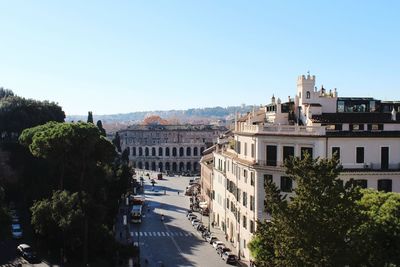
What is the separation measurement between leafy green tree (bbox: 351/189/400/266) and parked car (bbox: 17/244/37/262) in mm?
35821

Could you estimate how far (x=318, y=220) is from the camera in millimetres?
27781

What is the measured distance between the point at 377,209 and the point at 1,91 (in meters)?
129

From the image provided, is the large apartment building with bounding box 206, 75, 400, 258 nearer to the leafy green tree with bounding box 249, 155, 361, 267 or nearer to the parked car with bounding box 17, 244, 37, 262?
the leafy green tree with bounding box 249, 155, 361, 267

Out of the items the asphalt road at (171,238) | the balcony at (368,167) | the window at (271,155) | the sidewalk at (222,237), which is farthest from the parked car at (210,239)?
the balcony at (368,167)

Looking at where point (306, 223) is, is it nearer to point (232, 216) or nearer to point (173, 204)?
point (232, 216)

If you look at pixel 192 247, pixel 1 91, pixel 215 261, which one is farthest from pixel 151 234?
pixel 1 91

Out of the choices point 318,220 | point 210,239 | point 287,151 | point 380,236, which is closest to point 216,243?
point 210,239

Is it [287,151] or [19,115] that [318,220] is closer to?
[287,151]

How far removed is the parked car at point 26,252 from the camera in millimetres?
54938

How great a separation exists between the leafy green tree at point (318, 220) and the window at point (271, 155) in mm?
22953

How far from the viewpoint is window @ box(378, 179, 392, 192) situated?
50406mm

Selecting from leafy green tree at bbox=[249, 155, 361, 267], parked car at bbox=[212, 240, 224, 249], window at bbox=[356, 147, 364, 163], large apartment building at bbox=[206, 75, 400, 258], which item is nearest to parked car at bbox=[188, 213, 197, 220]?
parked car at bbox=[212, 240, 224, 249]

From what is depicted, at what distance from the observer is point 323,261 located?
2753 centimetres

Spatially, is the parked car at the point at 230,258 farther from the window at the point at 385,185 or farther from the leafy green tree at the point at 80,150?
the window at the point at 385,185
